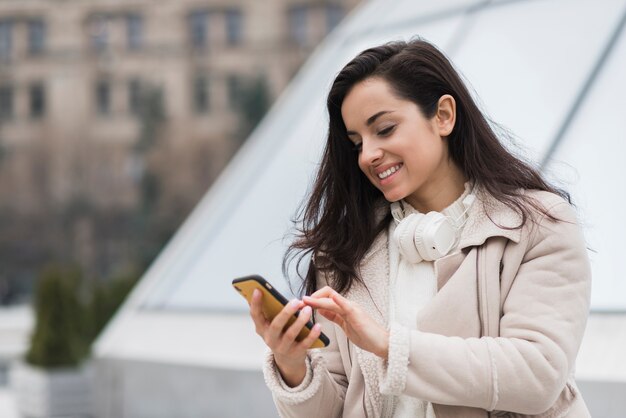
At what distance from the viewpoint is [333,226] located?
201 centimetres

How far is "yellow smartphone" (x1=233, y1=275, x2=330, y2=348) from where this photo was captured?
67.2 inches

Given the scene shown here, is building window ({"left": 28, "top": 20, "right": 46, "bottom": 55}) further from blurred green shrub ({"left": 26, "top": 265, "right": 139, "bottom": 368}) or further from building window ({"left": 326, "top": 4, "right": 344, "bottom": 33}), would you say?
blurred green shrub ({"left": 26, "top": 265, "right": 139, "bottom": 368})

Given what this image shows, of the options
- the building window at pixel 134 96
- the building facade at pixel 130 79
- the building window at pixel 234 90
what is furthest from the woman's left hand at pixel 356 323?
the building window at pixel 134 96

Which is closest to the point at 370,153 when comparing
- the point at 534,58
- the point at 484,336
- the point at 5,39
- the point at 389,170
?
the point at 389,170

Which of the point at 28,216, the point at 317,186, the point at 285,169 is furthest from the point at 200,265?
the point at 28,216

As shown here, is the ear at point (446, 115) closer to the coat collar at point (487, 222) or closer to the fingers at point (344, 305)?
the coat collar at point (487, 222)

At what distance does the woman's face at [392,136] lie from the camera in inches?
73.4

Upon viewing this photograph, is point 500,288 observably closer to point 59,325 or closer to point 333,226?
point 333,226

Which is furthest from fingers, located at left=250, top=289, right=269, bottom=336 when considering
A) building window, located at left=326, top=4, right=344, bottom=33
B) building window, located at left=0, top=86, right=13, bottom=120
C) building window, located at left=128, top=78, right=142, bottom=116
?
building window, located at left=0, top=86, right=13, bottom=120

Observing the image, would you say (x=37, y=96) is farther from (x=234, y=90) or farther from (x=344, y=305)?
(x=344, y=305)

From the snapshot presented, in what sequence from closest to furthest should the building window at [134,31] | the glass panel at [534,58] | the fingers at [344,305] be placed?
the fingers at [344,305] → the glass panel at [534,58] → the building window at [134,31]

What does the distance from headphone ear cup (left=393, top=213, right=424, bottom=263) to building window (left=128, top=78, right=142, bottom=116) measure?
4575 cm

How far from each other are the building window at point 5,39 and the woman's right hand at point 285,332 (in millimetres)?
49088

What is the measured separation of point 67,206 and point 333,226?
42639mm
